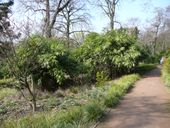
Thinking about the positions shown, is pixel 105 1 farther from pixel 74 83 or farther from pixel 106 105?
pixel 106 105

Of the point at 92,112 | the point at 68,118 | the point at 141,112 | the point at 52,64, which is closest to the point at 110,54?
the point at 52,64

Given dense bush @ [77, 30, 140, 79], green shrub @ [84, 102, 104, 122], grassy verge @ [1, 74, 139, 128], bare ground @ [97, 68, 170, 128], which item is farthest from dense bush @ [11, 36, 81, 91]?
green shrub @ [84, 102, 104, 122]

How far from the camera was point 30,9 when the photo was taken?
3603 centimetres

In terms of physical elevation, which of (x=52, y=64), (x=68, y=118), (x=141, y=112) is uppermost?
(x=52, y=64)

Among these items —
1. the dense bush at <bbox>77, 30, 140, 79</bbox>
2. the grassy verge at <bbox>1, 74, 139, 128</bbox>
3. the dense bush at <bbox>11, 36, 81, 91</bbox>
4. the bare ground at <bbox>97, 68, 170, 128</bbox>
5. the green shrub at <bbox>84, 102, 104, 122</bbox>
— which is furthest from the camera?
the dense bush at <bbox>77, 30, 140, 79</bbox>

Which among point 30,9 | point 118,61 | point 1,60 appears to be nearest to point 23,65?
point 1,60

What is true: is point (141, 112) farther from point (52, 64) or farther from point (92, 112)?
point (52, 64)

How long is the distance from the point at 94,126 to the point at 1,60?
5.48 metres

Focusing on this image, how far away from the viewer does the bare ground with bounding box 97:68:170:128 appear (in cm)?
975

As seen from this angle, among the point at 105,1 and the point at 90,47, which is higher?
the point at 105,1

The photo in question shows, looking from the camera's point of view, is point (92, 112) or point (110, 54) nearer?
point (92, 112)

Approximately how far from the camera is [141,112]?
1137 cm

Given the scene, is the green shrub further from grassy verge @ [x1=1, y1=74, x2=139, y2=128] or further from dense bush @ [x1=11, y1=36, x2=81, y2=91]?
dense bush @ [x1=11, y1=36, x2=81, y2=91]

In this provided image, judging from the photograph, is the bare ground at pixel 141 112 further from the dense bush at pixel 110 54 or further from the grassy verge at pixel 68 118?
the dense bush at pixel 110 54
